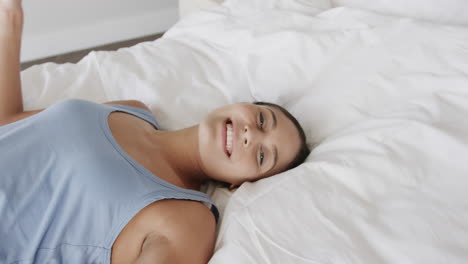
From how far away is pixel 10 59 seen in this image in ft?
3.73

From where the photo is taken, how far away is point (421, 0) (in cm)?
134

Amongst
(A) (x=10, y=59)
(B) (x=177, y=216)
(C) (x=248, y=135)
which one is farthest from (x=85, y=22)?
(B) (x=177, y=216)

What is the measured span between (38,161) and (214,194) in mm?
426

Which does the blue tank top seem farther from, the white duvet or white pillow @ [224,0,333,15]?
white pillow @ [224,0,333,15]

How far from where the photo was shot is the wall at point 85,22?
240cm

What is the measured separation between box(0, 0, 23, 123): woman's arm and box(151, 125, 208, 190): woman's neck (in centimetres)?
38

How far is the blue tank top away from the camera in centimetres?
85

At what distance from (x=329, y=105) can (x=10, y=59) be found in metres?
0.87

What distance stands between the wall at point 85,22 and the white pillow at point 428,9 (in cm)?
169

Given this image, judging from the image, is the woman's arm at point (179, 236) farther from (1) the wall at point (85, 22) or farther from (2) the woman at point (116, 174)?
(1) the wall at point (85, 22)

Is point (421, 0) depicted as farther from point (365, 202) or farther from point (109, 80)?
point (109, 80)

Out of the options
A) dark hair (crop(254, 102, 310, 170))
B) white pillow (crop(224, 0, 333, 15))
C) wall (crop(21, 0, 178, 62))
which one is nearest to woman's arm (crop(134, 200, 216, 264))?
dark hair (crop(254, 102, 310, 170))

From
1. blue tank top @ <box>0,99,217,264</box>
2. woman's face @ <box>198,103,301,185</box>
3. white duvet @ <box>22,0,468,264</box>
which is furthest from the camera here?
woman's face @ <box>198,103,301,185</box>

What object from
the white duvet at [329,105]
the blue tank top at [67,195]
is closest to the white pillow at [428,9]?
the white duvet at [329,105]
